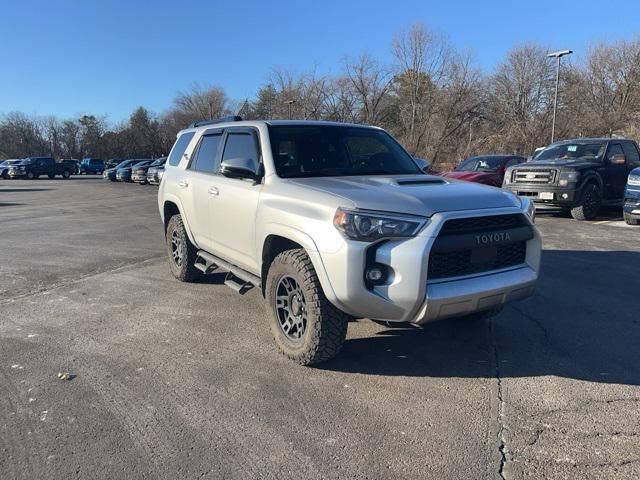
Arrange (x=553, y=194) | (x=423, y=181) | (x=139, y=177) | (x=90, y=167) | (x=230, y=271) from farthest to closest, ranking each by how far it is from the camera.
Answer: (x=90, y=167) → (x=139, y=177) → (x=553, y=194) → (x=230, y=271) → (x=423, y=181)

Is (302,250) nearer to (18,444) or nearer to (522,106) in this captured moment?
(18,444)

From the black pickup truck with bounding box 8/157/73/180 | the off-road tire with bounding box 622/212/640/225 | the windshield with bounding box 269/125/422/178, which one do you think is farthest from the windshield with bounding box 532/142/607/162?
the black pickup truck with bounding box 8/157/73/180

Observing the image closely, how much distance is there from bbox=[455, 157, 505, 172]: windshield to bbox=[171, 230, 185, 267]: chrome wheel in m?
11.4

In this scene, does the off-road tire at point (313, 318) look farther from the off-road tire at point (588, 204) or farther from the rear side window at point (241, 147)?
the off-road tire at point (588, 204)

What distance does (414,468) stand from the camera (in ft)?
8.77

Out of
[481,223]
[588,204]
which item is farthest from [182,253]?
[588,204]

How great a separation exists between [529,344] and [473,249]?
1354mm

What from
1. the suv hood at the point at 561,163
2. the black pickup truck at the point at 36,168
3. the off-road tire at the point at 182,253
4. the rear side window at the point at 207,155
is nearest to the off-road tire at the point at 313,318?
the rear side window at the point at 207,155

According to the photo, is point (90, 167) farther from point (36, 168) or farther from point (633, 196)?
point (633, 196)

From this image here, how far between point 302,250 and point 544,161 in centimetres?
1067

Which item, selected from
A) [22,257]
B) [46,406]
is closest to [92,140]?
[22,257]

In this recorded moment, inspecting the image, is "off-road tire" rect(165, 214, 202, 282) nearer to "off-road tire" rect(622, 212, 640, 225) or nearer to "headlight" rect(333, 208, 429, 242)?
"headlight" rect(333, 208, 429, 242)

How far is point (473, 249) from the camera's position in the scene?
3.55 metres

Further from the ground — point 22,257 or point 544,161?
point 544,161
